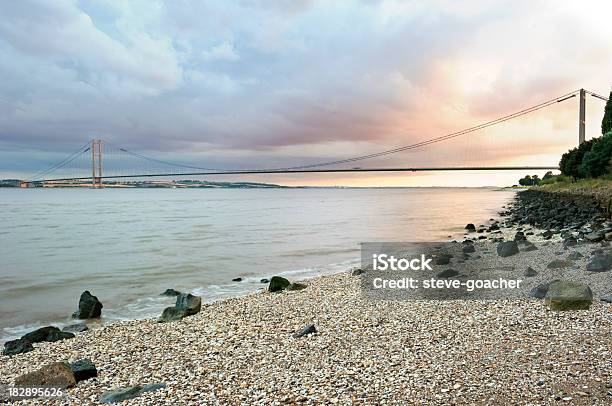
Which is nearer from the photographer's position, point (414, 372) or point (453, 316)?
point (414, 372)

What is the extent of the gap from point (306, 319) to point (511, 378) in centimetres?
302

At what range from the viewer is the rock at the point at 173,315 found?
714 cm

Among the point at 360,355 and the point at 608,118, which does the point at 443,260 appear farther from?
the point at 608,118

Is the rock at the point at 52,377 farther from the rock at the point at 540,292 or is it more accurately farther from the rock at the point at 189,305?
the rock at the point at 540,292

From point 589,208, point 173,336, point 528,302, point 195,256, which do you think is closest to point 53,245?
point 195,256

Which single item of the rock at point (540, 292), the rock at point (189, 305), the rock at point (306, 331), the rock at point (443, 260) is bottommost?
the rock at point (189, 305)

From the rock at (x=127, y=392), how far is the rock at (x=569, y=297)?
187 inches

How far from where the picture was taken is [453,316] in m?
5.95

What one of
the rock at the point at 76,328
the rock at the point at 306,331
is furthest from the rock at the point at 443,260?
the rock at the point at 76,328

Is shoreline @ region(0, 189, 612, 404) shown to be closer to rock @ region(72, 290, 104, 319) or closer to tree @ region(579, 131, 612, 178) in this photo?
rock @ region(72, 290, 104, 319)

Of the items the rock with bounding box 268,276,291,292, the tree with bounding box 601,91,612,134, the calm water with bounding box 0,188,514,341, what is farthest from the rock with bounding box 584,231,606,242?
the tree with bounding box 601,91,612,134

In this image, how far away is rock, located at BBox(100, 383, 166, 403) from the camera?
3906 millimetres

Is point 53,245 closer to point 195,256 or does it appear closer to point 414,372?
point 195,256

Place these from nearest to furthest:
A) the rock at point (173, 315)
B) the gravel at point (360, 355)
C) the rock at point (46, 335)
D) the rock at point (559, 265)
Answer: the gravel at point (360, 355) → the rock at point (46, 335) → the rock at point (173, 315) → the rock at point (559, 265)
